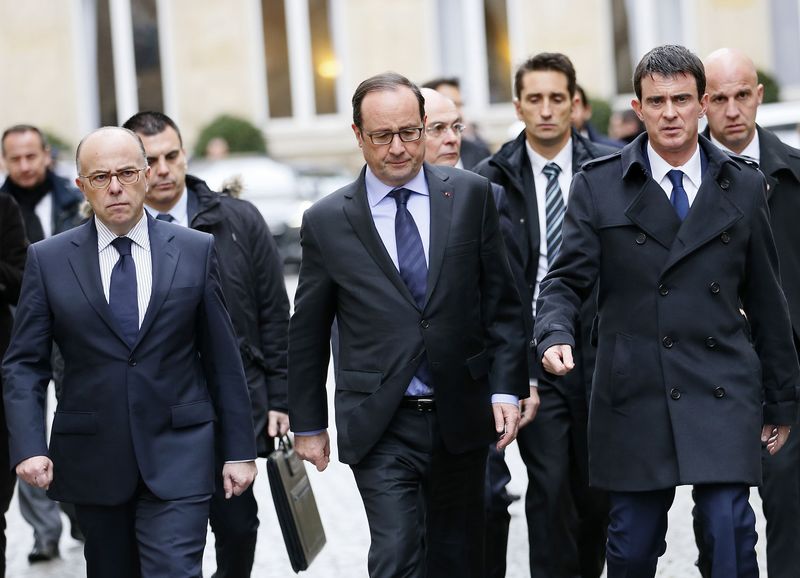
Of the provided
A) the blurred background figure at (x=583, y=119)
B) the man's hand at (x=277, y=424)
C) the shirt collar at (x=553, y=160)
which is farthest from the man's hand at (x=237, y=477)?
the blurred background figure at (x=583, y=119)

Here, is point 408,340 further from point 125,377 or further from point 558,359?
point 125,377

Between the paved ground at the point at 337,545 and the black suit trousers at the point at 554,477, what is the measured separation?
3.16ft

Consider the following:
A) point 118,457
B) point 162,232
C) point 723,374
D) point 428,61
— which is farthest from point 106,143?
point 428,61

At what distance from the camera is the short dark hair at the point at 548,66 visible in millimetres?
7344

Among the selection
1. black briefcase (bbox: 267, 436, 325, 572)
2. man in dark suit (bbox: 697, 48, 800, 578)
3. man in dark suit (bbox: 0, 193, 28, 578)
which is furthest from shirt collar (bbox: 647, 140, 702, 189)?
man in dark suit (bbox: 0, 193, 28, 578)

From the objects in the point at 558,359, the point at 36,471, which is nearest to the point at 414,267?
the point at 558,359

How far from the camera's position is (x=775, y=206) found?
6.55 m

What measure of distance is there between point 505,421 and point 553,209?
1607mm

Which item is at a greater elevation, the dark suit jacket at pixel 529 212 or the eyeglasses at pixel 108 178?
the eyeglasses at pixel 108 178

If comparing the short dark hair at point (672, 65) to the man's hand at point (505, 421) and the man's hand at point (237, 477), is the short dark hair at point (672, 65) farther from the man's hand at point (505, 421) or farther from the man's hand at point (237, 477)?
the man's hand at point (237, 477)

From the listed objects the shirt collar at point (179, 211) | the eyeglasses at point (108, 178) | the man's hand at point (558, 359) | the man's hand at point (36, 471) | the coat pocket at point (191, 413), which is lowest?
the man's hand at point (36, 471)

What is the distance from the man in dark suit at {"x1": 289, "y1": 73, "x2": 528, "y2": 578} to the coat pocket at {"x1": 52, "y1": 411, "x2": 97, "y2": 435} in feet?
2.34

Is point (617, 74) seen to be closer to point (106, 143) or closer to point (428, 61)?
point (428, 61)

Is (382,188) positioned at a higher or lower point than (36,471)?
higher
